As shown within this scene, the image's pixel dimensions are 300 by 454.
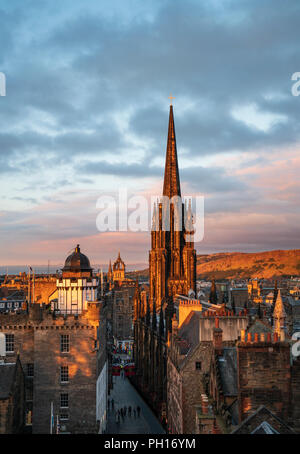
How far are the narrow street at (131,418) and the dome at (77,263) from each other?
15427 millimetres

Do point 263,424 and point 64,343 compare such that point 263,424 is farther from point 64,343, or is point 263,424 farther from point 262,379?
point 64,343

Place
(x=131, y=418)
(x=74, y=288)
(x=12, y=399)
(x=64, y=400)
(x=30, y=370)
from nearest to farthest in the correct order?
(x=12, y=399) < (x=64, y=400) < (x=30, y=370) < (x=74, y=288) < (x=131, y=418)

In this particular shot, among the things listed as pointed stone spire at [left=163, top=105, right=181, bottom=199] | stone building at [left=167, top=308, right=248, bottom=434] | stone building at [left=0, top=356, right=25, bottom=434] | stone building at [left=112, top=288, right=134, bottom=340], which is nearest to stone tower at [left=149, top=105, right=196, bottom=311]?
pointed stone spire at [left=163, top=105, right=181, bottom=199]

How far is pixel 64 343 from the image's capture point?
3438 centimetres

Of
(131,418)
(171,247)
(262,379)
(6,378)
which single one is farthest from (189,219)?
(262,379)

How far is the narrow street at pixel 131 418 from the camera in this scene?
135ft

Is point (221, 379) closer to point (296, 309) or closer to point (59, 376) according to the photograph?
point (59, 376)

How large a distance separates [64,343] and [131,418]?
1618 cm

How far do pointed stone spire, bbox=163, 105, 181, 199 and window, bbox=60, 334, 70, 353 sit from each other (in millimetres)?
47905

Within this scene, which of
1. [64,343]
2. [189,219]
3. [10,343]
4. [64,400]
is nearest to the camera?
[64,400]

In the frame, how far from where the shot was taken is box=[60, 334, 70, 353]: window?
113 feet

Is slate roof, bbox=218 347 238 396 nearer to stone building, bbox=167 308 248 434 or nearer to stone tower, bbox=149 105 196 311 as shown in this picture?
stone building, bbox=167 308 248 434

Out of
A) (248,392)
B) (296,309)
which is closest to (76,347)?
(248,392)

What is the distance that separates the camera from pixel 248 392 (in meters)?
17.5
